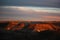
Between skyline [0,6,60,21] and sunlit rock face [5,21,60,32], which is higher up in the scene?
skyline [0,6,60,21]

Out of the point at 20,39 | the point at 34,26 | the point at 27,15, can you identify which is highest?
the point at 27,15

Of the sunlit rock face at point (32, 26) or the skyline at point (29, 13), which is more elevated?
the skyline at point (29, 13)

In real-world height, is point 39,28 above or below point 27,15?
below

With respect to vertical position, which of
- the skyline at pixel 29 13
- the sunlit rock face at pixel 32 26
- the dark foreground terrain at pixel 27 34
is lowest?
the dark foreground terrain at pixel 27 34

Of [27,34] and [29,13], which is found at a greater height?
[29,13]

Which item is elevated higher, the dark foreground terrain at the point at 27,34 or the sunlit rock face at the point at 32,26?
the sunlit rock face at the point at 32,26

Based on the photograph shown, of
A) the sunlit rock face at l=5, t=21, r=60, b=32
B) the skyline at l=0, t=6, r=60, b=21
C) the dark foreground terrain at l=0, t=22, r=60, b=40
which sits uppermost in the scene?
the skyline at l=0, t=6, r=60, b=21

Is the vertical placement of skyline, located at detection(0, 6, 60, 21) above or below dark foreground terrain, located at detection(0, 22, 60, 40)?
above

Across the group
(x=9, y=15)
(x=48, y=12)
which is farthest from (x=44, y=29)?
(x=9, y=15)

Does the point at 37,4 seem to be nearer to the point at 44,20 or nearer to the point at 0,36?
the point at 44,20

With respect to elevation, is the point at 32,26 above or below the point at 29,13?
below
